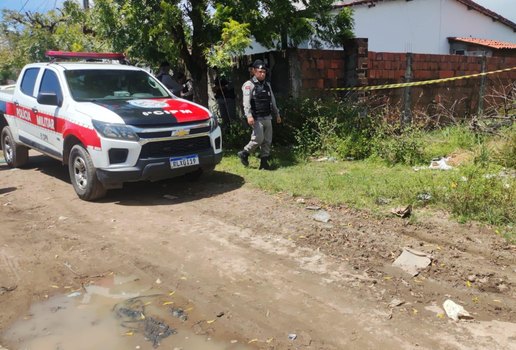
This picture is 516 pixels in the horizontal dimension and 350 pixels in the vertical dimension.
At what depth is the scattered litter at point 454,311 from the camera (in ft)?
10.5

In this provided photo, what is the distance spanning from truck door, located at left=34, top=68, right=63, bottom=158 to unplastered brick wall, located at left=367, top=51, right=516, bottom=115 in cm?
628

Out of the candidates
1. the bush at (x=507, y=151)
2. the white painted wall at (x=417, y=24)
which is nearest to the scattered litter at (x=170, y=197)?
the bush at (x=507, y=151)

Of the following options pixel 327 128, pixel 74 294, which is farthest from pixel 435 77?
pixel 74 294

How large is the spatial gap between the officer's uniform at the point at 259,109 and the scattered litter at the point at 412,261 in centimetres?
372

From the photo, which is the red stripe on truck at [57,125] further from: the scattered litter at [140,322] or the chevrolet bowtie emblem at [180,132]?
the scattered litter at [140,322]

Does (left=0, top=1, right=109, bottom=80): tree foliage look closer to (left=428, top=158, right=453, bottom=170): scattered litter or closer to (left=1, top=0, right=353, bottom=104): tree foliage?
(left=1, top=0, right=353, bottom=104): tree foliage

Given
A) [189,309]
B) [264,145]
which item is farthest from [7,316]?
[264,145]

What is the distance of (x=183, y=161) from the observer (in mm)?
6105

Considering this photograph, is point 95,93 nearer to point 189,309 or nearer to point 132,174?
point 132,174

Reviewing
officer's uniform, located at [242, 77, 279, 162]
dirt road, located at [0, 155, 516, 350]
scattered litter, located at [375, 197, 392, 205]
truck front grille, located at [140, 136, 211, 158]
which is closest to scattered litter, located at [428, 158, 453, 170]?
scattered litter, located at [375, 197, 392, 205]

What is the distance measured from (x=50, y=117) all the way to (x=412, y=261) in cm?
534

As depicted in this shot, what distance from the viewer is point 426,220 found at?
16.0 ft

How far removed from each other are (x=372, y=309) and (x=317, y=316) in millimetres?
411

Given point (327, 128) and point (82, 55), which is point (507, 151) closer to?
point (327, 128)
